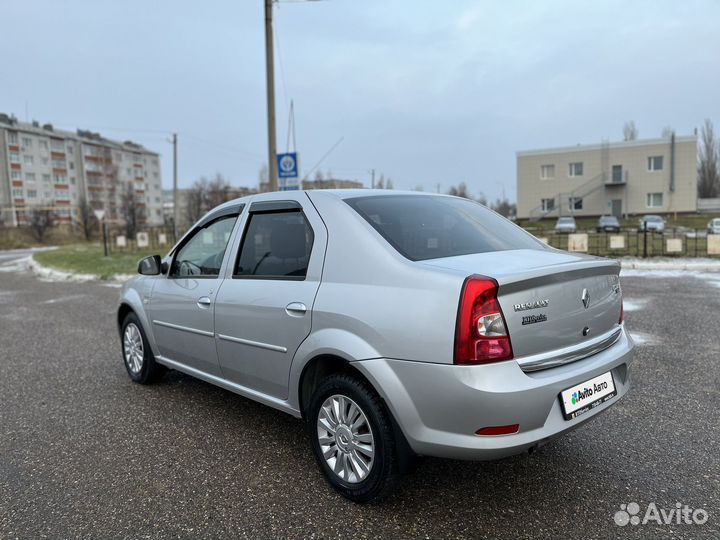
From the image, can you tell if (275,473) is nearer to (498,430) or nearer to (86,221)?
(498,430)

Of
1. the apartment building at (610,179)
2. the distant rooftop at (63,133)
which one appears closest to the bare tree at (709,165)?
the apartment building at (610,179)

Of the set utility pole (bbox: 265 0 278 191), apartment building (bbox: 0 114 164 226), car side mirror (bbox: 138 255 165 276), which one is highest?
apartment building (bbox: 0 114 164 226)

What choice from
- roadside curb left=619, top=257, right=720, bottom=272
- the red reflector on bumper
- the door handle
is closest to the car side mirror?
the door handle

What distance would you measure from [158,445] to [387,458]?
6.00 ft

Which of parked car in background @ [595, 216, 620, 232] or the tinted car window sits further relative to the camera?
parked car in background @ [595, 216, 620, 232]

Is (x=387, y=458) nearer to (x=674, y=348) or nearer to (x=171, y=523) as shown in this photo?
(x=171, y=523)

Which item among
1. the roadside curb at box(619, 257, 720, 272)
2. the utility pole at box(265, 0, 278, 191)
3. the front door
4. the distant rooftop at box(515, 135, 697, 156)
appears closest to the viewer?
the front door

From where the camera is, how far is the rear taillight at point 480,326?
7.61 feet

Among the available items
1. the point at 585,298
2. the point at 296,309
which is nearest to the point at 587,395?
the point at 585,298

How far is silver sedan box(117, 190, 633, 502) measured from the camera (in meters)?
2.35

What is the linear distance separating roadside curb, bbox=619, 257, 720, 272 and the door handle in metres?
13.2

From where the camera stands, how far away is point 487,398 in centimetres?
229

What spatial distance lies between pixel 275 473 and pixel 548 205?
167ft

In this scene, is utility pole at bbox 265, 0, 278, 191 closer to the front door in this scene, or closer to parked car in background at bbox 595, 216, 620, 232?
the front door
